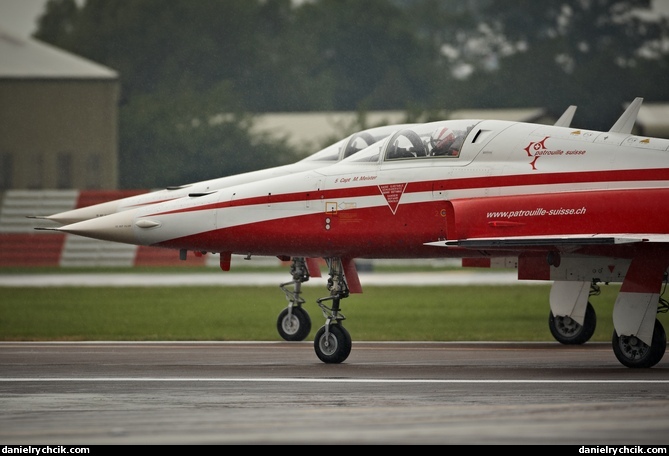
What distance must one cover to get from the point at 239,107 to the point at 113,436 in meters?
71.4

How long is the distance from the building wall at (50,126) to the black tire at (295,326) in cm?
4526

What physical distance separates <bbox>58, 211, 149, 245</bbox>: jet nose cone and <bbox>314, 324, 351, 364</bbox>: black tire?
2.82m

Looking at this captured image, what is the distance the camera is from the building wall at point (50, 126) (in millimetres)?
65375

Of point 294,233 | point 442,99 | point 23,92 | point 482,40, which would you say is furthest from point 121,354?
point 482,40

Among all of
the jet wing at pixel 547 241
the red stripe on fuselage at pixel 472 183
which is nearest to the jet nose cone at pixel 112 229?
the red stripe on fuselage at pixel 472 183

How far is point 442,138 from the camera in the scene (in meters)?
17.4

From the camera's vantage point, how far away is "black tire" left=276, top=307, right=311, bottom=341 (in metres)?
21.8

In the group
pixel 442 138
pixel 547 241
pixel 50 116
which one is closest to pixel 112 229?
pixel 442 138

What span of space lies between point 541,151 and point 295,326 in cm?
634

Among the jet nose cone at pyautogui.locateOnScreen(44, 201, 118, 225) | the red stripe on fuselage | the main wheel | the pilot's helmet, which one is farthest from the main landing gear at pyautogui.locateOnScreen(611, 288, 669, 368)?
the jet nose cone at pyautogui.locateOnScreen(44, 201, 118, 225)

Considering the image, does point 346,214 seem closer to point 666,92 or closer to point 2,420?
point 2,420

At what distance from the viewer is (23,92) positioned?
214 ft

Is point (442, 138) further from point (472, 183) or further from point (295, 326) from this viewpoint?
point (295, 326)

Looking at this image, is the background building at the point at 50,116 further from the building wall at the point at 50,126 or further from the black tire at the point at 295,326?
the black tire at the point at 295,326
